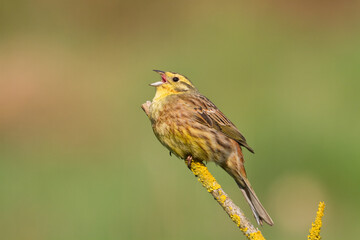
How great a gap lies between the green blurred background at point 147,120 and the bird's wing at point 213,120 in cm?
143

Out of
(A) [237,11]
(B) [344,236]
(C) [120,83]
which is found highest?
(A) [237,11]

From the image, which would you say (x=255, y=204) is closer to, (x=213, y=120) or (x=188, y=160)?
(x=188, y=160)

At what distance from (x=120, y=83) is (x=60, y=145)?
1396 millimetres

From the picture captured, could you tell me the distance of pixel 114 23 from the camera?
37.5 feet

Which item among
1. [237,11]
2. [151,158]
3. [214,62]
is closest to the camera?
[151,158]

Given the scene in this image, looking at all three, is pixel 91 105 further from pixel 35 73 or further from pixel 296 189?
pixel 296 189

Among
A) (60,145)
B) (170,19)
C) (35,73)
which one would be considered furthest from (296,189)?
(170,19)

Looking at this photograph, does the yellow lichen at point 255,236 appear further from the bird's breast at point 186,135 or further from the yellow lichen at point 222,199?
the bird's breast at point 186,135

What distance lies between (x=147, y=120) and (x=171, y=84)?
127 inches

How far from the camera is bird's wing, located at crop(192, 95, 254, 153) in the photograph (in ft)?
12.6

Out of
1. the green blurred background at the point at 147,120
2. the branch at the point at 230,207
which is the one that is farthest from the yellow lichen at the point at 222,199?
the green blurred background at the point at 147,120

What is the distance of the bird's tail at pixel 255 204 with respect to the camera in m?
3.48

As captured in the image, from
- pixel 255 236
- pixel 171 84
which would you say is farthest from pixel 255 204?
pixel 255 236

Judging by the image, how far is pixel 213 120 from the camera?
155 inches
